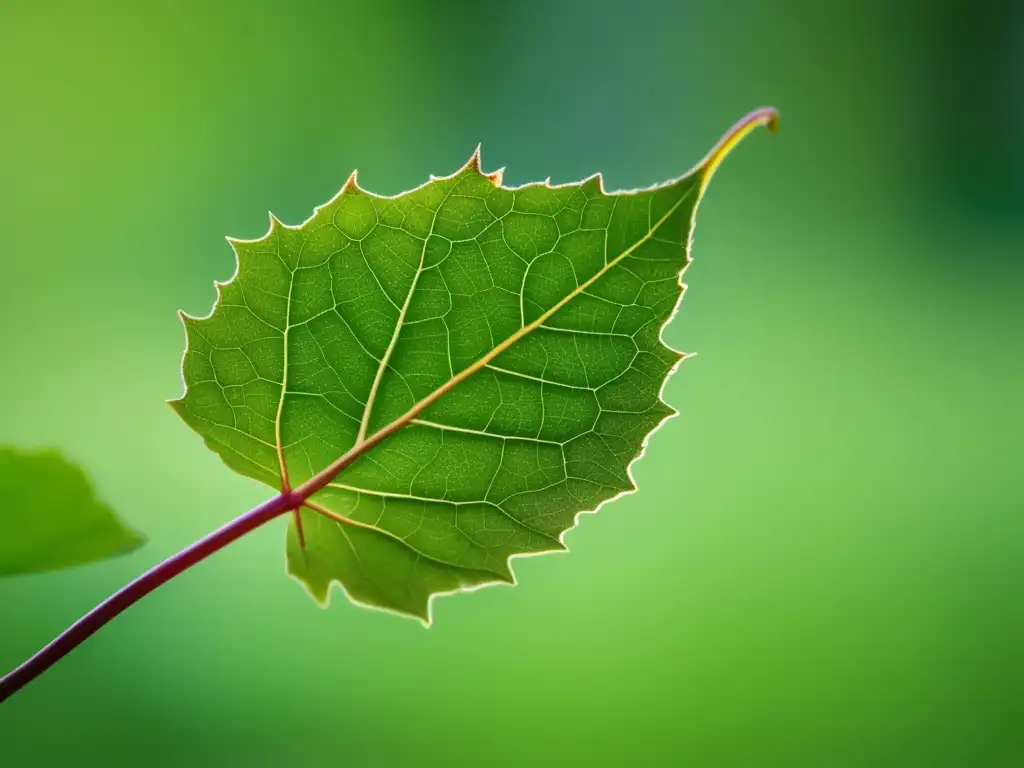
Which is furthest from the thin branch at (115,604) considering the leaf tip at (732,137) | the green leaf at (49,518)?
the leaf tip at (732,137)

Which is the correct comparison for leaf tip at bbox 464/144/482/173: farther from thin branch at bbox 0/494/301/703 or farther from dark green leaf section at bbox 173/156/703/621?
thin branch at bbox 0/494/301/703

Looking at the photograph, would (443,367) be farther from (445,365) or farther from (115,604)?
(115,604)

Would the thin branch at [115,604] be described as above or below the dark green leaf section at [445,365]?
below

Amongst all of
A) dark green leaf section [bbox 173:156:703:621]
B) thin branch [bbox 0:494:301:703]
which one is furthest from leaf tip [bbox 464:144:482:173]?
thin branch [bbox 0:494:301:703]

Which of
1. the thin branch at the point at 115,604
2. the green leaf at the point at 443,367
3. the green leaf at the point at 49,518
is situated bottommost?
the thin branch at the point at 115,604

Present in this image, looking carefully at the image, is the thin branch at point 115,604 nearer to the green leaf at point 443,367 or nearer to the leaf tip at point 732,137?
the green leaf at point 443,367

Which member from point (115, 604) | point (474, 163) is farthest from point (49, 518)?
point (474, 163)

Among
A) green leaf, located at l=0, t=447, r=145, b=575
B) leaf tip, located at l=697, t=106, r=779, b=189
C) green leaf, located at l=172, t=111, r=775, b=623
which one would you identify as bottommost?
green leaf, located at l=0, t=447, r=145, b=575
